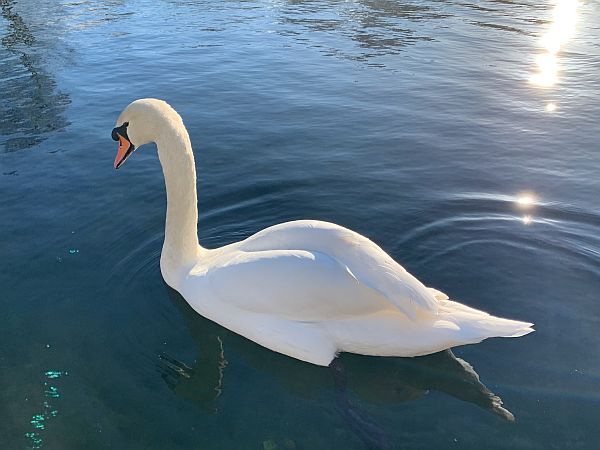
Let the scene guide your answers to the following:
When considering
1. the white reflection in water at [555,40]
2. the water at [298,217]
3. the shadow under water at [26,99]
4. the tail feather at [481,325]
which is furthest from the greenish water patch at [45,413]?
the white reflection in water at [555,40]

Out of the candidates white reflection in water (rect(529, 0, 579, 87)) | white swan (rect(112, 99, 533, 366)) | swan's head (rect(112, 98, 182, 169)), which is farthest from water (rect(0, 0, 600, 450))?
swan's head (rect(112, 98, 182, 169))

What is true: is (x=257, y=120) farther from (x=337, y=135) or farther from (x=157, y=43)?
(x=157, y=43)

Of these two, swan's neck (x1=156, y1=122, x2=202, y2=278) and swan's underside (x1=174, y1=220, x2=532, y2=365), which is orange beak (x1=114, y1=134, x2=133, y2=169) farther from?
swan's underside (x1=174, y1=220, x2=532, y2=365)

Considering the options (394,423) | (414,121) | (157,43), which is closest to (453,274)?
(394,423)

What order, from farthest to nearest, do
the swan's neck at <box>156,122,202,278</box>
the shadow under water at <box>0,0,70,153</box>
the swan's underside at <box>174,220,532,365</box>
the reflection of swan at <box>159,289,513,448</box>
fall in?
the shadow under water at <box>0,0,70,153</box>, the swan's neck at <box>156,122,202,278</box>, the reflection of swan at <box>159,289,513,448</box>, the swan's underside at <box>174,220,532,365</box>

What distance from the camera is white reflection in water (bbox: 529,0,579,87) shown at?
1245 cm

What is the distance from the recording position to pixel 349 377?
14.6 ft

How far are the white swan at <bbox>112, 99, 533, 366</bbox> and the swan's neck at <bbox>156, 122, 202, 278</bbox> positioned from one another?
518mm

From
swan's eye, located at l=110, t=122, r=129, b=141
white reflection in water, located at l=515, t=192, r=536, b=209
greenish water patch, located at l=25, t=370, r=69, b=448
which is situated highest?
swan's eye, located at l=110, t=122, r=129, b=141

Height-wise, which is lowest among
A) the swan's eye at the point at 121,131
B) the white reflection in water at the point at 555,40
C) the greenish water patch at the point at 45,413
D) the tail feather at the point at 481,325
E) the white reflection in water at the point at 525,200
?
the white reflection in water at the point at 555,40

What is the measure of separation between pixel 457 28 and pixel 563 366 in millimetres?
14582

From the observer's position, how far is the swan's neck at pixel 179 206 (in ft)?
16.9

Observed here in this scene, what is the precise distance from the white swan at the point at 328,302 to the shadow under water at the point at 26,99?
18.1ft

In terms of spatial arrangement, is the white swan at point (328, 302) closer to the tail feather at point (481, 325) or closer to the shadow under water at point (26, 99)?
the tail feather at point (481, 325)
